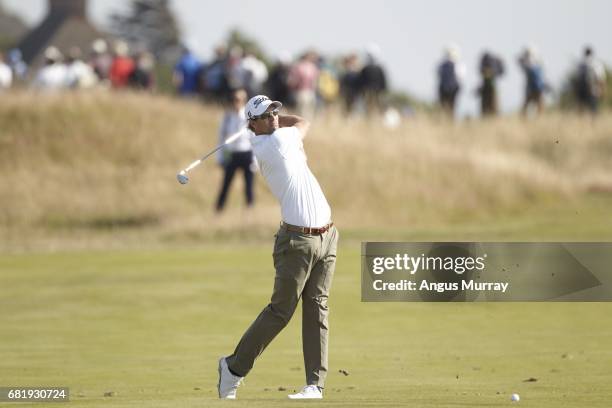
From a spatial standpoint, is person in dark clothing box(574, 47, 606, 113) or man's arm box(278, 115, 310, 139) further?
person in dark clothing box(574, 47, 606, 113)

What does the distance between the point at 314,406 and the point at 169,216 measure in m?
19.2

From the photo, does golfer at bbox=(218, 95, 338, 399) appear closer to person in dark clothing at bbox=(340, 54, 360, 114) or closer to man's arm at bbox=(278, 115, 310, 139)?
man's arm at bbox=(278, 115, 310, 139)

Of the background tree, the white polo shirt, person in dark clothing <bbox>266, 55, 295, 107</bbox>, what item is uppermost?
the background tree

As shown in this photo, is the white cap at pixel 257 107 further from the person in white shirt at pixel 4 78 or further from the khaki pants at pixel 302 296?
the person in white shirt at pixel 4 78

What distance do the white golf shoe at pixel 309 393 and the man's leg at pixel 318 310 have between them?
7 centimetres

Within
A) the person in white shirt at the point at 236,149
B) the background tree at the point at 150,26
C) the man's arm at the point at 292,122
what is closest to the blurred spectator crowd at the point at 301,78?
the person in white shirt at the point at 236,149

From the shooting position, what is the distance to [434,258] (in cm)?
1166

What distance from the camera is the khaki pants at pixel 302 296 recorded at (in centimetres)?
1003

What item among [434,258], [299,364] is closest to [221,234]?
[299,364]

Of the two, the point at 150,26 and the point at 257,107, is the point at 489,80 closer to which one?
the point at 257,107

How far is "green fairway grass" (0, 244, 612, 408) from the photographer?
35.5ft

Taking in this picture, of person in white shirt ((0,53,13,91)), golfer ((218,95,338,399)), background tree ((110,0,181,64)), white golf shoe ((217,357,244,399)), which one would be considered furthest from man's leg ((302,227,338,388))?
background tree ((110,0,181,64))

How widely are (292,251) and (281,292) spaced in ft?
1.05

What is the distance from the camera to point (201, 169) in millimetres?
29875
